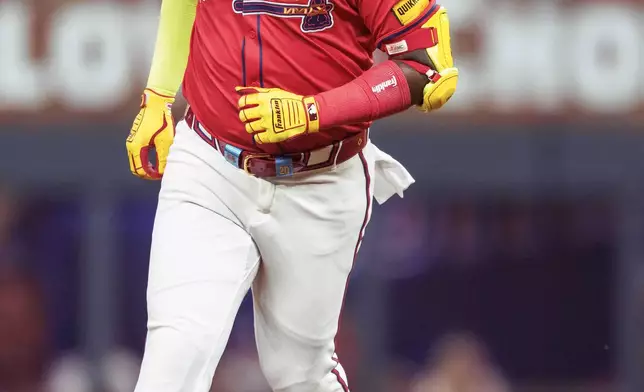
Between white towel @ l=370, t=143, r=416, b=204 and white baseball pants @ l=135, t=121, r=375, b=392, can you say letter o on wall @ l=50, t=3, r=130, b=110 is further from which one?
white baseball pants @ l=135, t=121, r=375, b=392

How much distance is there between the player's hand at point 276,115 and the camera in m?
3.37

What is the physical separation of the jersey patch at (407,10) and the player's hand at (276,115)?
0.33 meters

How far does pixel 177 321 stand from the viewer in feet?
11.1

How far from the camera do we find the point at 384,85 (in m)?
3.48

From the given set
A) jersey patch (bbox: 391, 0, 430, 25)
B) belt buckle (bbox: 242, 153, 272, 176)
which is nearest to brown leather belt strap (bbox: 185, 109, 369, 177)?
belt buckle (bbox: 242, 153, 272, 176)

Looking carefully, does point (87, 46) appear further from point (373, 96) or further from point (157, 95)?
point (373, 96)

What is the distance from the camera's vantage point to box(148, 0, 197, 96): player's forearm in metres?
3.89

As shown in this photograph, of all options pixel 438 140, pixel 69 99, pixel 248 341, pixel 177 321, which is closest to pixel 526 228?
pixel 438 140

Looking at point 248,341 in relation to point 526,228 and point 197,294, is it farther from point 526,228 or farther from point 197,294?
point 197,294

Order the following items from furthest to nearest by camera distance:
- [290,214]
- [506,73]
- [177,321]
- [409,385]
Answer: [409,385] < [506,73] < [290,214] < [177,321]

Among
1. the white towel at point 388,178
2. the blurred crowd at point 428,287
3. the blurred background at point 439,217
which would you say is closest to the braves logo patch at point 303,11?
the white towel at point 388,178

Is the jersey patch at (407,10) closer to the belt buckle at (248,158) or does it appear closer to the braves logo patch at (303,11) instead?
the braves logo patch at (303,11)

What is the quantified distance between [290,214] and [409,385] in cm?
490

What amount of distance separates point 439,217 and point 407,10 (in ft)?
17.8
